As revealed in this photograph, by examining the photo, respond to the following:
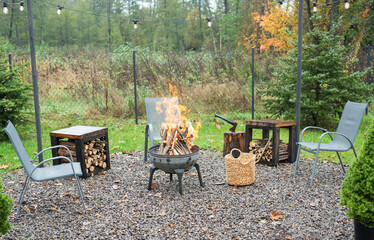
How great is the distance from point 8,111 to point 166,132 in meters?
3.60

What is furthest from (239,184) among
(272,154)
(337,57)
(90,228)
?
(337,57)

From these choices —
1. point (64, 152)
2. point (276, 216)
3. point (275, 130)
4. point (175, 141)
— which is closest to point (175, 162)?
point (175, 141)

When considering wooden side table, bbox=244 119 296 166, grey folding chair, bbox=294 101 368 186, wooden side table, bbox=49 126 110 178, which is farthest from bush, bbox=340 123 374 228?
wooden side table, bbox=49 126 110 178

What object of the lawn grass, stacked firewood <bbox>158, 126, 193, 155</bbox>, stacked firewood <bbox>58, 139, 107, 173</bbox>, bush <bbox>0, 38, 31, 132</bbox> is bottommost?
the lawn grass

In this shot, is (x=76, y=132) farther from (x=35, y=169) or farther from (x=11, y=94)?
(x=11, y=94)

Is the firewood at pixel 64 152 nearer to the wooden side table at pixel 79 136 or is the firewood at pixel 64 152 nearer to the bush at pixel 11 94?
the wooden side table at pixel 79 136

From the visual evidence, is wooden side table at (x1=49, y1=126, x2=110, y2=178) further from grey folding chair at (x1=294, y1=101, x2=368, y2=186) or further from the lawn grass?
grey folding chair at (x1=294, y1=101, x2=368, y2=186)

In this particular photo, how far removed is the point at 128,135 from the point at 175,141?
9.99 ft

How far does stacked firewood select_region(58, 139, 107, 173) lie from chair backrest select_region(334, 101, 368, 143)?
317cm

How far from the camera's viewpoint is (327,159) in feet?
16.1

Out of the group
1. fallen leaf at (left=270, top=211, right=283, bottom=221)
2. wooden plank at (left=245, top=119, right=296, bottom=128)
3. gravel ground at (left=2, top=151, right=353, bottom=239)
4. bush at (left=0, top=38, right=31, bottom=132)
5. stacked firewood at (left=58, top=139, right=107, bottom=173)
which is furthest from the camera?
bush at (left=0, top=38, right=31, bottom=132)

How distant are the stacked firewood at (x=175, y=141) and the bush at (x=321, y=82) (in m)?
3.35

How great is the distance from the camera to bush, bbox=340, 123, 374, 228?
230cm

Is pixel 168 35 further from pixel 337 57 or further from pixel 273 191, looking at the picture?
pixel 273 191
